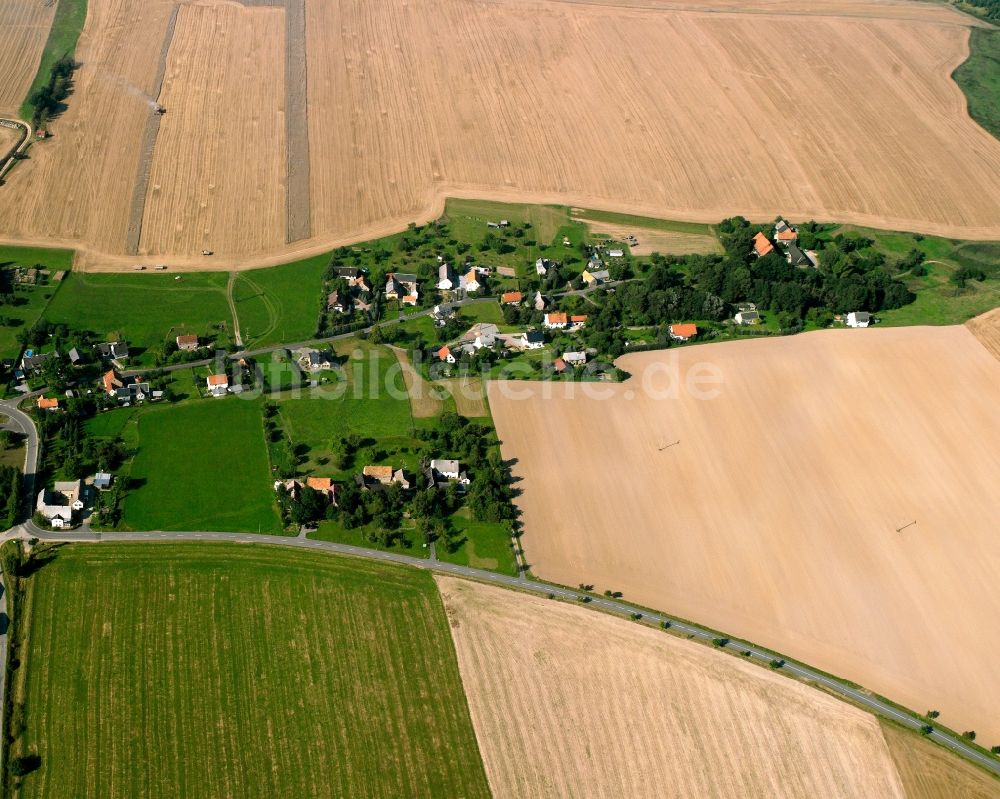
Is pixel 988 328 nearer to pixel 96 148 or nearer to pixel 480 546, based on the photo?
pixel 480 546

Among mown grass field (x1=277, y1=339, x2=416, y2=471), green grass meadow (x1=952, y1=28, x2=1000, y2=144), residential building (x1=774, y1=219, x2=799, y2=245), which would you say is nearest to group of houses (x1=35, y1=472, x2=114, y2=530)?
mown grass field (x1=277, y1=339, x2=416, y2=471)

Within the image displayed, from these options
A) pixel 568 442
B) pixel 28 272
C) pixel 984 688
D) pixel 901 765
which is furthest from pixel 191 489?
pixel 984 688

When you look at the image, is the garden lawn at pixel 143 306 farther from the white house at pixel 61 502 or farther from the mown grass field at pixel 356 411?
the white house at pixel 61 502

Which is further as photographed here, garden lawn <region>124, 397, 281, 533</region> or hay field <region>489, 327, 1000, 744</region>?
garden lawn <region>124, 397, 281, 533</region>

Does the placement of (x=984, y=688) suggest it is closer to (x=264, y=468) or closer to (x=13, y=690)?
(x=264, y=468)

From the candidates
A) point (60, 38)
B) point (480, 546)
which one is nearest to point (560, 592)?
point (480, 546)

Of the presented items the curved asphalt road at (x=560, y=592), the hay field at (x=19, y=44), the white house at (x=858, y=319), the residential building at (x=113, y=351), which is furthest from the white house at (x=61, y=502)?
the white house at (x=858, y=319)

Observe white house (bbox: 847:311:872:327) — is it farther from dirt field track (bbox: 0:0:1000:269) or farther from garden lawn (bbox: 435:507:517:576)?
garden lawn (bbox: 435:507:517:576)
